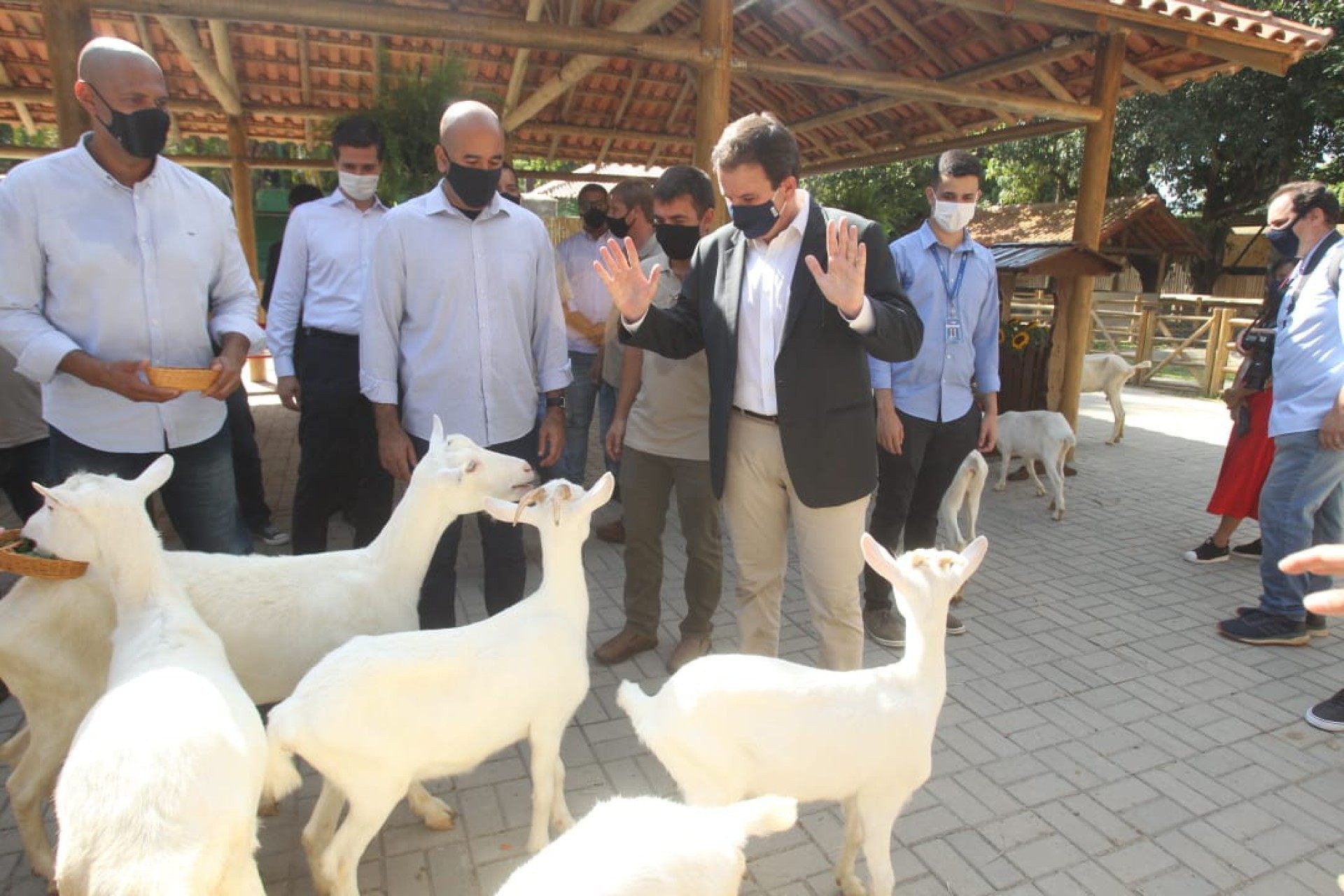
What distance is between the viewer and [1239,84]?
762 inches

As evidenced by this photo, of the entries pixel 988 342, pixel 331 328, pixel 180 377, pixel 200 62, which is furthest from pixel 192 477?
pixel 200 62

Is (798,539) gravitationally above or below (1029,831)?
above

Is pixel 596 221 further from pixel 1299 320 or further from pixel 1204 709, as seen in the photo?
pixel 1204 709

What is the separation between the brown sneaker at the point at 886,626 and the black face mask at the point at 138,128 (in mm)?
3820

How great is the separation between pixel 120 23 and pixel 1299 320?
10647mm

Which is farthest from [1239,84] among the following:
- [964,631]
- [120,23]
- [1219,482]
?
[120,23]

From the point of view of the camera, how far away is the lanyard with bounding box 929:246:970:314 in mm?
4238

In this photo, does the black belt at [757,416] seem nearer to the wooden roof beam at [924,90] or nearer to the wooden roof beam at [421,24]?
the wooden roof beam at [421,24]

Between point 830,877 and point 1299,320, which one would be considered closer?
point 830,877

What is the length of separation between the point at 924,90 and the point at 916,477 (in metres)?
4.70

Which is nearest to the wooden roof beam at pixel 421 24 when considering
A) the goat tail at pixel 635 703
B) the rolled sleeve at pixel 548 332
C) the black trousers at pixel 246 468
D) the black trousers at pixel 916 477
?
the black trousers at pixel 246 468

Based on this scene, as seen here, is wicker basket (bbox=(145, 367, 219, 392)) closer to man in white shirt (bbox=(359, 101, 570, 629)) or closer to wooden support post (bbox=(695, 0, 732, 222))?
man in white shirt (bbox=(359, 101, 570, 629))

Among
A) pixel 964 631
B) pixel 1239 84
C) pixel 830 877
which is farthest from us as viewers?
pixel 1239 84

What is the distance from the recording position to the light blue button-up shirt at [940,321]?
13.7ft
